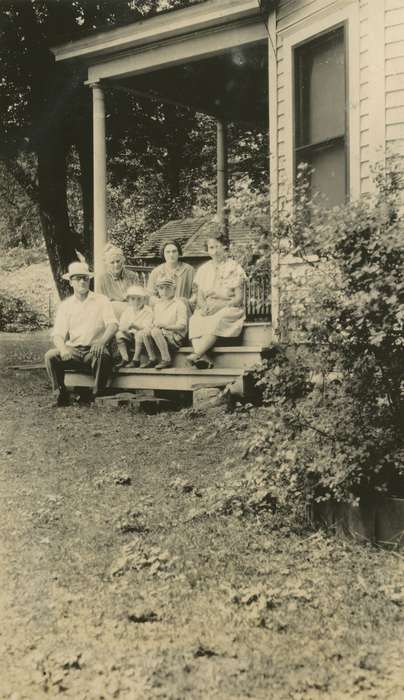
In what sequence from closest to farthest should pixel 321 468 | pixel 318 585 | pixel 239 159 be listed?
pixel 318 585 < pixel 321 468 < pixel 239 159

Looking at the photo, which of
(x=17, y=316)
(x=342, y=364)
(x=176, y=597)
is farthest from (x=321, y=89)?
(x=17, y=316)

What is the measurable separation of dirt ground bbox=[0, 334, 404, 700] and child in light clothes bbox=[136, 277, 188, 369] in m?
2.79

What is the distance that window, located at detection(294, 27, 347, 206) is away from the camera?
7113 millimetres

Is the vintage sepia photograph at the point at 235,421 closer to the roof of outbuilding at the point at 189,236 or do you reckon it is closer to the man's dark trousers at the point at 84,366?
the man's dark trousers at the point at 84,366

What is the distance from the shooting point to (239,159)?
21.9 meters

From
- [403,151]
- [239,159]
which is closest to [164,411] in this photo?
[403,151]

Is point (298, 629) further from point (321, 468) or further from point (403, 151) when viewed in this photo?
point (403, 151)

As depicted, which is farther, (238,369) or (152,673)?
(238,369)

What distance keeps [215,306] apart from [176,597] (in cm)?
511

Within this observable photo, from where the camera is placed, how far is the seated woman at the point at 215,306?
26.0ft

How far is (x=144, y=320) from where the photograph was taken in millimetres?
8461

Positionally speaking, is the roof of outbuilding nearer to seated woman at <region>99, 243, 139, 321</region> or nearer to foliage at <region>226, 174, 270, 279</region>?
seated woman at <region>99, 243, 139, 321</region>

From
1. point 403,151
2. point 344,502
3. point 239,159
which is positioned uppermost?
point 239,159

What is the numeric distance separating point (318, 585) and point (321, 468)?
2.22ft
